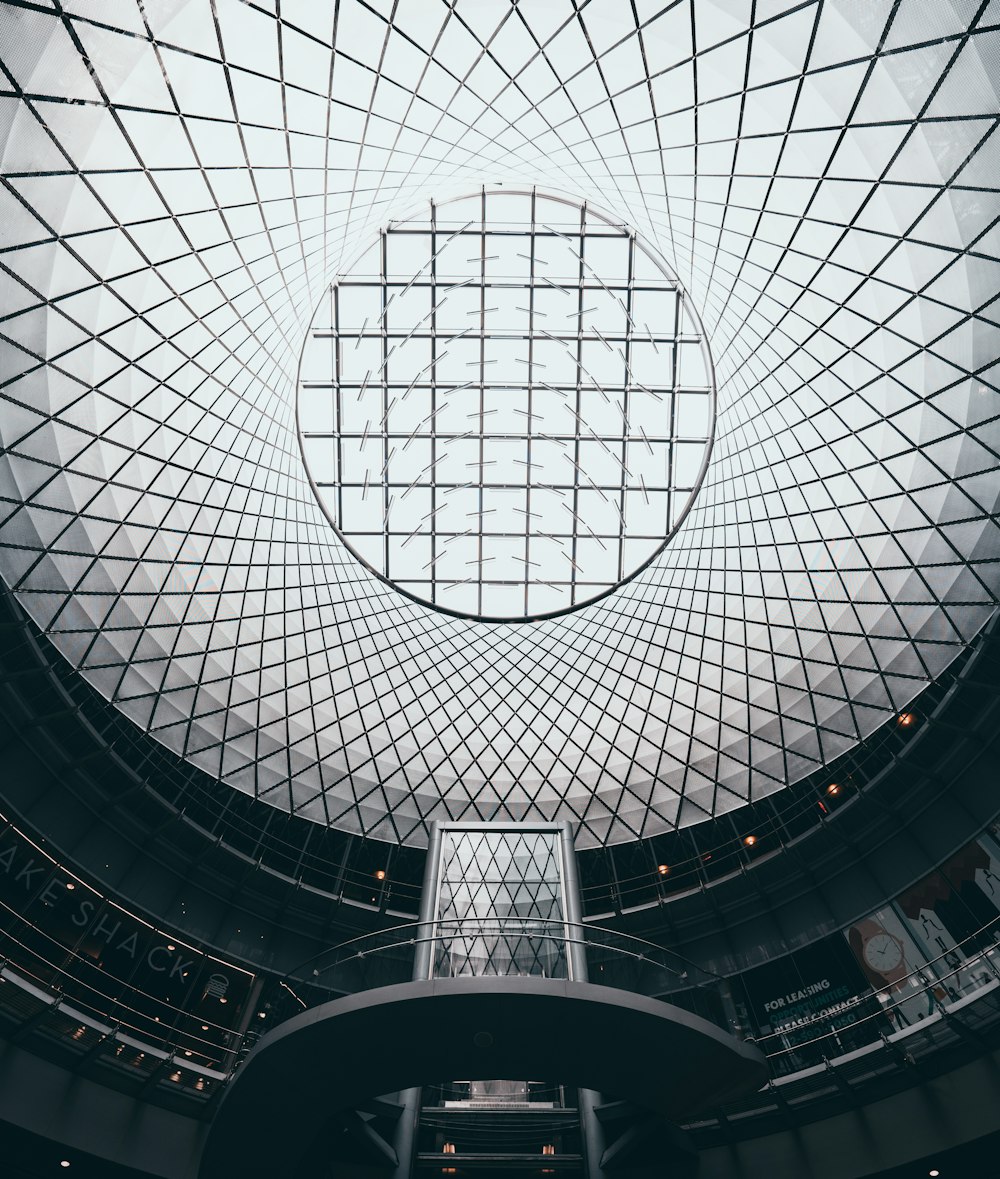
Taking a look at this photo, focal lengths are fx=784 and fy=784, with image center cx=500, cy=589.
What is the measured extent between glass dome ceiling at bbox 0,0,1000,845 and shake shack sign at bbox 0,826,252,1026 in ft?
21.9

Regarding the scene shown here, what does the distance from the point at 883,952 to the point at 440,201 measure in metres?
35.4

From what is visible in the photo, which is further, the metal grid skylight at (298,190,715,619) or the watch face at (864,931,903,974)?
the metal grid skylight at (298,190,715,619)

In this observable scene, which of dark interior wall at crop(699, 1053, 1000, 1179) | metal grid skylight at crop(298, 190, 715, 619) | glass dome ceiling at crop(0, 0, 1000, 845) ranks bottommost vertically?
dark interior wall at crop(699, 1053, 1000, 1179)

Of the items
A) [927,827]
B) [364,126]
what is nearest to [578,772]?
[927,827]

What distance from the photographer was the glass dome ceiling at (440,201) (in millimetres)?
21797

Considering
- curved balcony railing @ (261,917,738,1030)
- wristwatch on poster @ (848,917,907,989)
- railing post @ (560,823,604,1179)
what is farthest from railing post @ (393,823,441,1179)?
wristwatch on poster @ (848,917,907,989)

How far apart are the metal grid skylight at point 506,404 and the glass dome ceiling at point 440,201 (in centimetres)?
140

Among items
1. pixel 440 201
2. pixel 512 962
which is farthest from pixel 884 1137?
pixel 440 201

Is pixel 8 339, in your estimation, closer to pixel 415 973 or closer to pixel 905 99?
pixel 415 973

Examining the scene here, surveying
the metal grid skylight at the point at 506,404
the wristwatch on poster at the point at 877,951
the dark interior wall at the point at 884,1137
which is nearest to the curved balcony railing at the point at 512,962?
the dark interior wall at the point at 884,1137

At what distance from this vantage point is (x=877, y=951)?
30406 mm

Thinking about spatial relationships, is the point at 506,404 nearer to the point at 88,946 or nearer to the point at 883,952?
the point at 883,952

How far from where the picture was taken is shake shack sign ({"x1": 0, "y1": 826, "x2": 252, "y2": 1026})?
26188 mm

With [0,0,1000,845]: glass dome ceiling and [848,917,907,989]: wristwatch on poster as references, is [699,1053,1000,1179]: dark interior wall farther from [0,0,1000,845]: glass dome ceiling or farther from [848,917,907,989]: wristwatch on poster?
[0,0,1000,845]: glass dome ceiling
